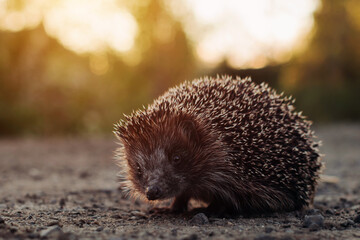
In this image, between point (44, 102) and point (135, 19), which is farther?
point (135, 19)

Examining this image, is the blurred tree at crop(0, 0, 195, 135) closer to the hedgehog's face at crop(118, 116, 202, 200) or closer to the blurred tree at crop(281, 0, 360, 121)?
the blurred tree at crop(281, 0, 360, 121)

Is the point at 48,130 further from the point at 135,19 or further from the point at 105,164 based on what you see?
the point at 105,164

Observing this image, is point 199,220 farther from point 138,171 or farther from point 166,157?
point 138,171

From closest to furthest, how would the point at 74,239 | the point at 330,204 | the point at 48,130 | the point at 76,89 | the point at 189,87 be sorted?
the point at 74,239
the point at 189,87
the point at 330,204
the point at 48,130
the point at 76,89

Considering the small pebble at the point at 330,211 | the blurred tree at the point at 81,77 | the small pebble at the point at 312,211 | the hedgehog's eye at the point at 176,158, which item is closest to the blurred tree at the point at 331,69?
the blurred tree at the point at 81,77

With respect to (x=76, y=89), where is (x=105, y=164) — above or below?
below

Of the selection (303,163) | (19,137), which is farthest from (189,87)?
(19,137)
